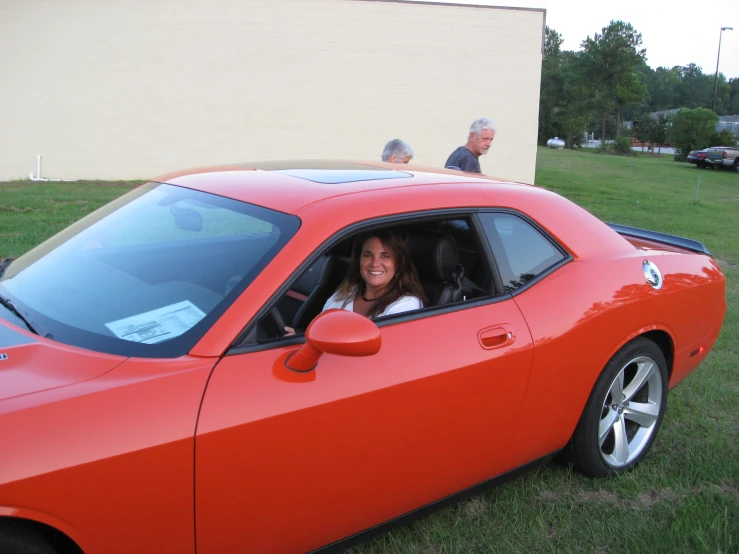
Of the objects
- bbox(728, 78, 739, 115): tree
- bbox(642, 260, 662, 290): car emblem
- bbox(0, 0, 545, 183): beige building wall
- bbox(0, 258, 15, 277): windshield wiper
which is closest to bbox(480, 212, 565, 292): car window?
bbox(642, 260, 662, 290): car emblem

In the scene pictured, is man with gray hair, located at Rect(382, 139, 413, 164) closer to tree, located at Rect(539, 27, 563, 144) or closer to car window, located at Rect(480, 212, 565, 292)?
car window, located at Rect(480, 212, 565, 292)

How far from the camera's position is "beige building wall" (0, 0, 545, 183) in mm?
15047

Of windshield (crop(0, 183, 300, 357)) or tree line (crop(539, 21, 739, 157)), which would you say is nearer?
windshield (crop(0, 183, 300, 357))

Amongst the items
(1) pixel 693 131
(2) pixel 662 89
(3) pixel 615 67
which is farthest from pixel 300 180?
(2) pixel 662 89

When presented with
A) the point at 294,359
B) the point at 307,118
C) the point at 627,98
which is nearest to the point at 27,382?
the point at 294,359

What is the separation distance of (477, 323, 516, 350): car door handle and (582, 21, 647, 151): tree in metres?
52.6

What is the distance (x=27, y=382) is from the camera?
1.94 meters

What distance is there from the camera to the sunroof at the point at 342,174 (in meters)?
2.86

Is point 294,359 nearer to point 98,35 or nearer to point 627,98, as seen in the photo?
point 98,35

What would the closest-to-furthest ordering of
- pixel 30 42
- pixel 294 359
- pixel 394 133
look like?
pixel 294 359 < pixel 30 42 < pixel 394 133

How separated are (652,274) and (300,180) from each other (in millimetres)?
1817

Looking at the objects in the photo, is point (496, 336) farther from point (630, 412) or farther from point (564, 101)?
point (564, 101)

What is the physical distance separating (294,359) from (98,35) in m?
15.0

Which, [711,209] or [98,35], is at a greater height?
[98,35]
